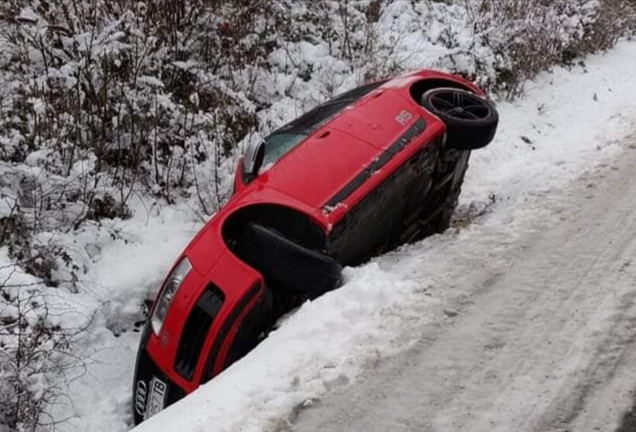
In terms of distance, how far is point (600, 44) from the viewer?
10406mm

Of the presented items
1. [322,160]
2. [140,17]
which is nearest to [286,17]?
[140,17]

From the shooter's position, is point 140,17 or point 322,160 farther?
point 140,17

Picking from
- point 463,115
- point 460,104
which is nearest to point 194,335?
point 463,115

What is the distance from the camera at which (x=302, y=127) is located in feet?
17.4

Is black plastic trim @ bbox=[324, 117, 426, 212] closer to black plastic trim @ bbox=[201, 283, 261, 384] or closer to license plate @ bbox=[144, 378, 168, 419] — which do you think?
black plastic trim @ bbox=[201, 283, 261, 384]

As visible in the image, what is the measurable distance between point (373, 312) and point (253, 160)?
5.11 ft

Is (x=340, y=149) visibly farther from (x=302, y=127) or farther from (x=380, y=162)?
(x=302, y=127)

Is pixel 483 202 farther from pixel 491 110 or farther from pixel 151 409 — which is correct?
pixel 151 409

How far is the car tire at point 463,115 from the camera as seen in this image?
512 cm

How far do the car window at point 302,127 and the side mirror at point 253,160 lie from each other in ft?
0.41

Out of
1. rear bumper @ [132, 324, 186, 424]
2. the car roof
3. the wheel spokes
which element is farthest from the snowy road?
rear bumper @ [132, 324, 186, 424]

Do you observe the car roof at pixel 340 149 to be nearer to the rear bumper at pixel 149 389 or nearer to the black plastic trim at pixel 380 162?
the black plastic trim at pixel 380 162

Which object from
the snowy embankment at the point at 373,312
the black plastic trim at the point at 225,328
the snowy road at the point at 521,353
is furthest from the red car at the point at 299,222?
the snowy road at the point at 521,353

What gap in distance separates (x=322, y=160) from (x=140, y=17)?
3.85m
